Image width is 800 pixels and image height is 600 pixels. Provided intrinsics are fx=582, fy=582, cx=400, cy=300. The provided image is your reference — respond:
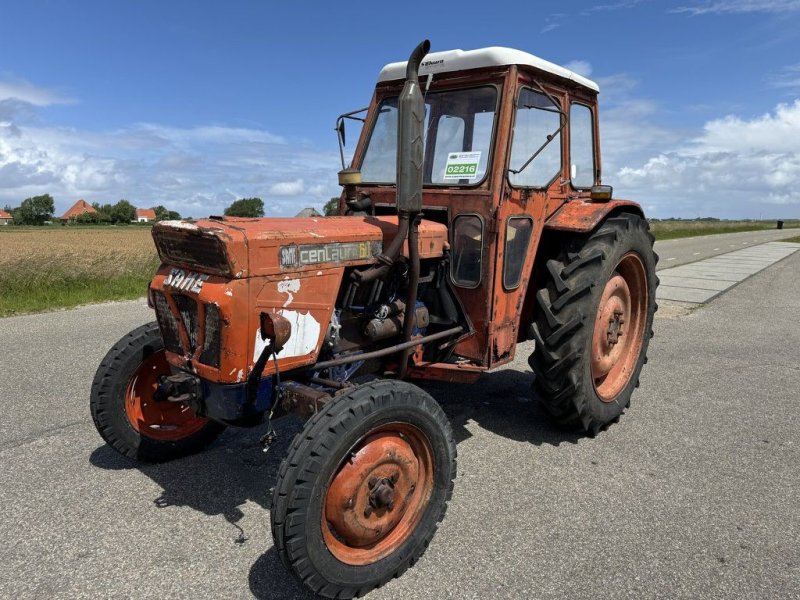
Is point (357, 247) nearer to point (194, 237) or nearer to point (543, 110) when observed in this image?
point (194, 237)

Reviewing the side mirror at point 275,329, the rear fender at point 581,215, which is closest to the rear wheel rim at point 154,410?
the side mirror at point 275,329

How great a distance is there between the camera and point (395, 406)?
246 cm

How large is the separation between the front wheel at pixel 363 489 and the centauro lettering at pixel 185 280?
2.80ft

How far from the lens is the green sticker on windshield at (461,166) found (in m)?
3.53

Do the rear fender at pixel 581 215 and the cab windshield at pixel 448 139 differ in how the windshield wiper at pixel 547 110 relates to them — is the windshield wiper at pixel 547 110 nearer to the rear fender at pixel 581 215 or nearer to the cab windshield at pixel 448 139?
the cab windshield at pixel 448 139

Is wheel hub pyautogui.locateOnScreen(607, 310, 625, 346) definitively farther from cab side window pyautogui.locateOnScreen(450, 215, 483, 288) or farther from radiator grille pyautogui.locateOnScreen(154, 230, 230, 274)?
radiator grille pyautogui.locateOnScreen(154, 230, 230, 274)

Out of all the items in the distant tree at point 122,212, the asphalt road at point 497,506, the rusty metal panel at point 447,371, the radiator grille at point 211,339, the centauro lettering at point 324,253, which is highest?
the distant tree at point 122,212

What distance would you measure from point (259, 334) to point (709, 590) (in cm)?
221

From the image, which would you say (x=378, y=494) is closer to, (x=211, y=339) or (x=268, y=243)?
(x=211, y=339)

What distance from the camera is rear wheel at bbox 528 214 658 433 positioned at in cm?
358

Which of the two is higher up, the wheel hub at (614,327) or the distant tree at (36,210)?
the distant tree at (36,210)

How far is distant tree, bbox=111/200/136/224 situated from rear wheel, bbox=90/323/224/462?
6002 cm

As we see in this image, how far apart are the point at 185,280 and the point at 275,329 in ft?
1.81

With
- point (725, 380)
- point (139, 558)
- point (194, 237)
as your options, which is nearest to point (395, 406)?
point (194, 237)
